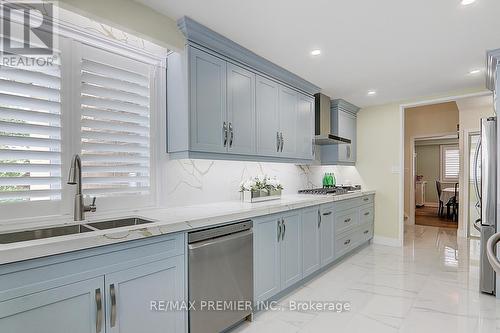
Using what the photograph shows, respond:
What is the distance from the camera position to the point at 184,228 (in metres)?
1.83

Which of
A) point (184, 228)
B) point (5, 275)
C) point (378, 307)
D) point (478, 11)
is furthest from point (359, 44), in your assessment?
point (5, 275)

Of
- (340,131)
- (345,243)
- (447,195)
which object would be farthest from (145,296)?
(447,195)

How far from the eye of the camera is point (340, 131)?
467 centimetres

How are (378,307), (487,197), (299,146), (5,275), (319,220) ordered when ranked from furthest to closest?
(299,146)
(319,220)
(487,197)
(378,307)
(5,275)

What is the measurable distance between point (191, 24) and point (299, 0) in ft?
2.78

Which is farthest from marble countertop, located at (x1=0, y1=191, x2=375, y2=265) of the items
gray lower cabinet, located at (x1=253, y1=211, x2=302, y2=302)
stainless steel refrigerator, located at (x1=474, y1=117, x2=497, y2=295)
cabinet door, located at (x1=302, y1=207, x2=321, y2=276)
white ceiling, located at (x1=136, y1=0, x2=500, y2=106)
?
stainless steel refrigerator, located at (x1=474, y1=117, x2=497, y2=295)

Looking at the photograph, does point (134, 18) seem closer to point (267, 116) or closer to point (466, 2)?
point (267, 116)

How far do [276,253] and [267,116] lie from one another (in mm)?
1454

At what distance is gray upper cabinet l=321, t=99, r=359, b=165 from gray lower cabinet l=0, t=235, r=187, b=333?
11.2 ft

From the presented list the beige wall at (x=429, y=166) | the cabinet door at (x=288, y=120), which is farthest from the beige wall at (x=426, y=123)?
the cabinet door at (x=288, y=120)

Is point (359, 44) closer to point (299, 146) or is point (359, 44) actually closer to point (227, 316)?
point (299, 146)

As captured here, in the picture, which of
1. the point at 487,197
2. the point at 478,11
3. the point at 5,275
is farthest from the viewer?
the point at 487,197

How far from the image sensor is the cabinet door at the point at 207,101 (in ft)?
7.52

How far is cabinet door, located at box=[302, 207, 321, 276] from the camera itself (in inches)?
121
